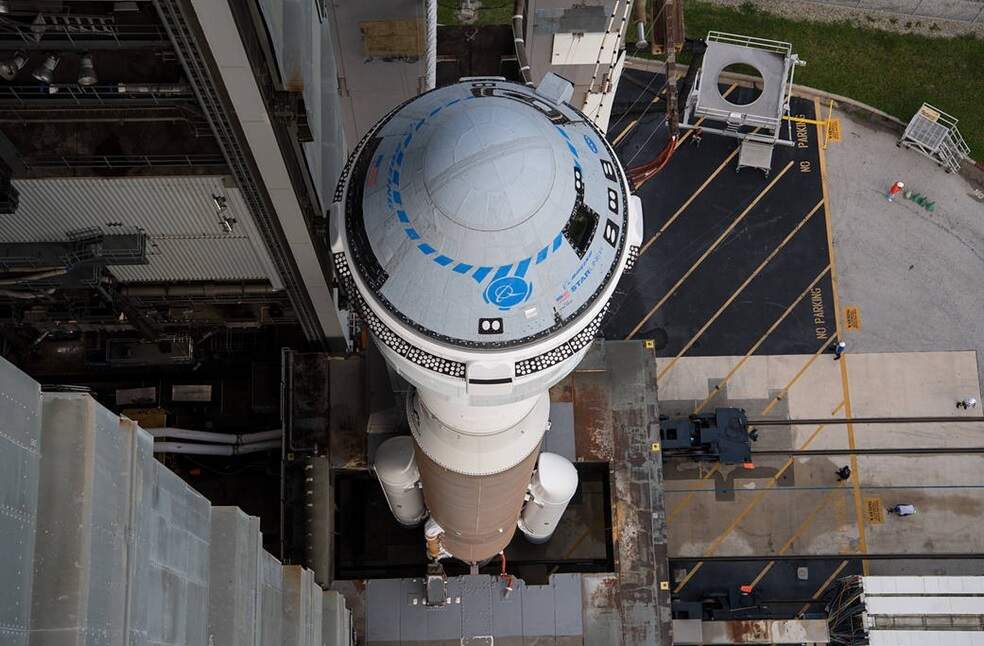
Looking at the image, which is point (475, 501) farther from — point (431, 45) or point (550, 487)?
point (431, 45)

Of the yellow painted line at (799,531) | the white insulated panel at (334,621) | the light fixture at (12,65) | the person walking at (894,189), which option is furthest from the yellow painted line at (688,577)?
the light fixture at (12,65)

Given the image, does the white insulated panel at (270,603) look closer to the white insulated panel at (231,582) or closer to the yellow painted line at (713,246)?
the white insulated panel at (231,582)

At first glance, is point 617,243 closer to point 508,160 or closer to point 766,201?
point 508,160

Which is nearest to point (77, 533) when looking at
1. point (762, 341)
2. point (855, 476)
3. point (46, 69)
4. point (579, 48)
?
point (46, 69)

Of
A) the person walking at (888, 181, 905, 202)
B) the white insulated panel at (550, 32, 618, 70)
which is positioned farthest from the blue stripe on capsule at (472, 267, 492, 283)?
the person walking at (888, 181, 905, 202)

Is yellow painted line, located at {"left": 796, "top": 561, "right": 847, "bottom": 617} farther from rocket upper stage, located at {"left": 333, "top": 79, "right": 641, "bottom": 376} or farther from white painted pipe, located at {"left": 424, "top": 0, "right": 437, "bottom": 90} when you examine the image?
rocket upper stage, located at {"left": 333, "top": 79, "right": 641, "bottom": 376}

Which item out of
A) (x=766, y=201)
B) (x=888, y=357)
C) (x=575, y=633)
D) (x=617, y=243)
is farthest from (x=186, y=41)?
(x=888, y=357)
